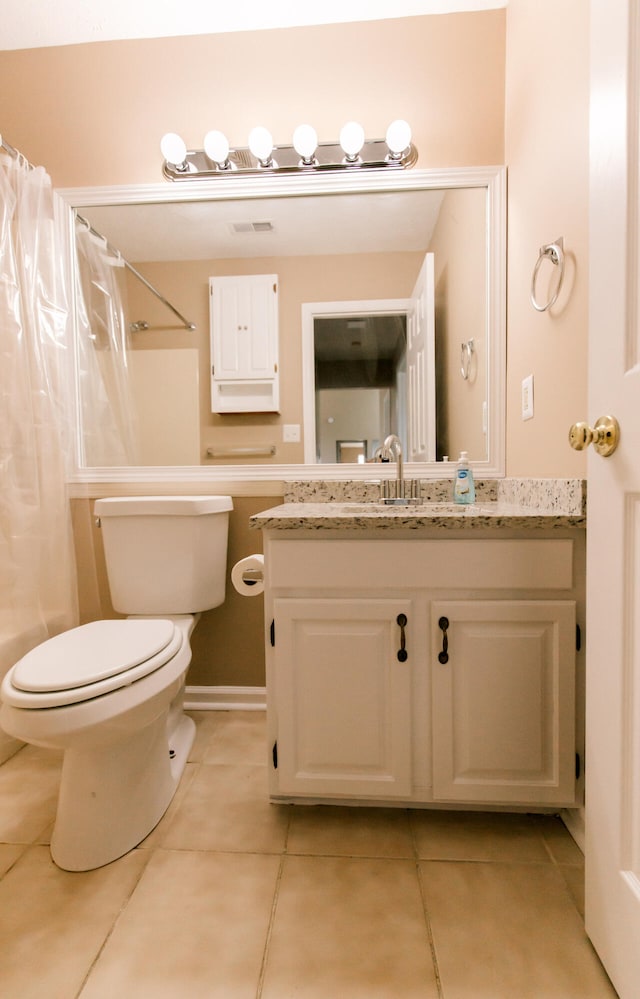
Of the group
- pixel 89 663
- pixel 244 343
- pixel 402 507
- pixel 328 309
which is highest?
pixel 328 309

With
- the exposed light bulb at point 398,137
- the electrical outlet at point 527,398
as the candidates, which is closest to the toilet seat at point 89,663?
the electrical outlet at point 527,398

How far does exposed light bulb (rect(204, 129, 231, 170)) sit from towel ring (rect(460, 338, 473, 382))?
103 centimetres

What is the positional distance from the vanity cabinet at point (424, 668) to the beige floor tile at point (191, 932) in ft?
0.69

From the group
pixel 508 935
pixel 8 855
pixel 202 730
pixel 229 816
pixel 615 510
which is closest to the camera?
pixel 615 510

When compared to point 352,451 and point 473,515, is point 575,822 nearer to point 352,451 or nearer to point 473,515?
point 473,515

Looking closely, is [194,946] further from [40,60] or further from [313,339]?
[40,60]

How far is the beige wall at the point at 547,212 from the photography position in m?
1.15

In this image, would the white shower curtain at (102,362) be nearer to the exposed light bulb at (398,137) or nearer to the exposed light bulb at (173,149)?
the exposed light bulb at (173,149)

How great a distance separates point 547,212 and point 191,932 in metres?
1.84

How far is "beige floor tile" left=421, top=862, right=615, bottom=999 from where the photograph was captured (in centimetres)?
83

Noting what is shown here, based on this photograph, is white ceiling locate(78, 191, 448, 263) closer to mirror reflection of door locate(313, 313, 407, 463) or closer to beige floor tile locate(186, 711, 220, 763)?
mirror reflection of door locate(313, 313, 407, 463)

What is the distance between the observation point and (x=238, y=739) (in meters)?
1.64

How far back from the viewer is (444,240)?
1.71 meters

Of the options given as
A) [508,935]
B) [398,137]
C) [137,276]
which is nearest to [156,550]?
[137,276]
